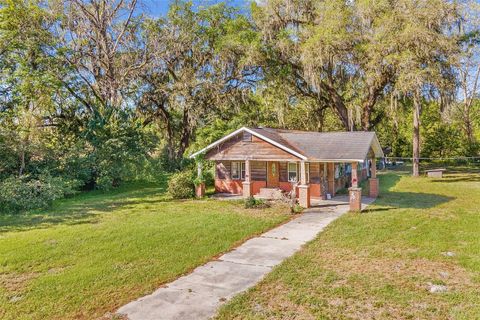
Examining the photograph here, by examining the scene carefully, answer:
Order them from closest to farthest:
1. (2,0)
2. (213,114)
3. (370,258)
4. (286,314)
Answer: (286,314), (370,258), (2,0), (213,114)

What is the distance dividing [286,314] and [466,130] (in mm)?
34943

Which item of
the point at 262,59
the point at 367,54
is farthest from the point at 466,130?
the point at 262,59

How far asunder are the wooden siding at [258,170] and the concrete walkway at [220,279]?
6787mm

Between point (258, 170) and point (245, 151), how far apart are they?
1.75m

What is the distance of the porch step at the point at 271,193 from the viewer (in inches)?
630

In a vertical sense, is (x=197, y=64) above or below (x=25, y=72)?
above

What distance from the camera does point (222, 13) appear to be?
24.6 meters

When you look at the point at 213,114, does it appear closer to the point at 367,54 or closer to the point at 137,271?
the point at 367,54

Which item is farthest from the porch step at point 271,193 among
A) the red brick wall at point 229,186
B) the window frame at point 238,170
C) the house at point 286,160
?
the window frame at point 238,170

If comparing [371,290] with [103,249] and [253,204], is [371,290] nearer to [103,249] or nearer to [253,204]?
[103,249]

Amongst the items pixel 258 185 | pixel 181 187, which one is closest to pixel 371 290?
pixel 258 185

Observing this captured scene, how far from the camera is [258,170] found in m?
17.6

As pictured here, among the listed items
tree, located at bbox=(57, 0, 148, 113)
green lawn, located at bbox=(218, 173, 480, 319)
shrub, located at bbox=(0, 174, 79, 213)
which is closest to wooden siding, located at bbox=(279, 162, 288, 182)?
green lawn, located at bbox=(218, 173, 480, 319)

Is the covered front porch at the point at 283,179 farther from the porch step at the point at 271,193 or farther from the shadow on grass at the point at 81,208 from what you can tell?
the shadow on grass at the point at 81,208
